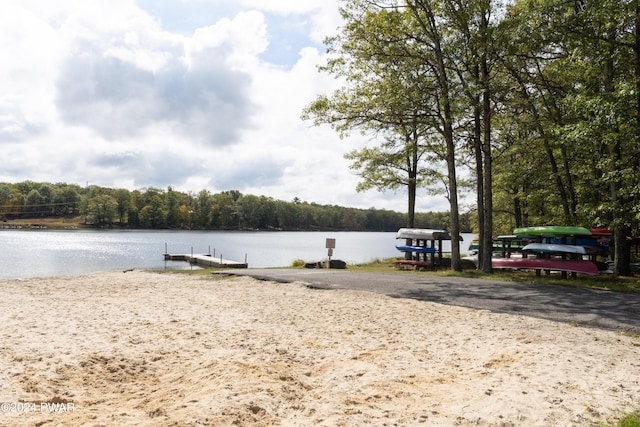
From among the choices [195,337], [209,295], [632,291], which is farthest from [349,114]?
[195,337]

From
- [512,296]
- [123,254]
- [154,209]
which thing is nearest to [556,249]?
[512,296]

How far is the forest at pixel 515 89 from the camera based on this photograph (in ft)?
44.1

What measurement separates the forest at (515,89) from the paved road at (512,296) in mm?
3576

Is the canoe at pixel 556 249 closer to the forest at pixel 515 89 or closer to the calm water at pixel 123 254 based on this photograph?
the forest at pixel 515 89

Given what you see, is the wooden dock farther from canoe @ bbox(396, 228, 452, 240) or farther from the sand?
the sand

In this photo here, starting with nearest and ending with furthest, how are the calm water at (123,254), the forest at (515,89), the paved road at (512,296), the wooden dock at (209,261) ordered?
the paved road at (512,296) < the forest at (515,89) < the wooden dock at (209,261) < the calm water at (123,254)

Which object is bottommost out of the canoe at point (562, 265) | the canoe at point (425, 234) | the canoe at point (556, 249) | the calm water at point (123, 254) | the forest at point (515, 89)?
the calm water at point (123, 254)

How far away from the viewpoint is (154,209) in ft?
426

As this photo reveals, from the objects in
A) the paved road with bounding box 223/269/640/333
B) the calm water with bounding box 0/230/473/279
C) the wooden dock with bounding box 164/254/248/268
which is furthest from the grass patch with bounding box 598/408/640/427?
the calm water with bounding box 0/230/473/279

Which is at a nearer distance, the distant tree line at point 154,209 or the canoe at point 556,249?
the canoe at point 556,249

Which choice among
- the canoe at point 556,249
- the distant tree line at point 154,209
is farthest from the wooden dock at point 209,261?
the distant tree line at point 154,209

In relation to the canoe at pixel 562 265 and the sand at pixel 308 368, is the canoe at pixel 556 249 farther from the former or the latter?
the sand at pixel 308 368

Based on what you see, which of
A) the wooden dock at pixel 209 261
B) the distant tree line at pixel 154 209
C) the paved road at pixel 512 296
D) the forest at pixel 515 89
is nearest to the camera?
the paved road at pixel 512 296

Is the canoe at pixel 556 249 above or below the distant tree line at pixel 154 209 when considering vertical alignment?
below
